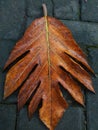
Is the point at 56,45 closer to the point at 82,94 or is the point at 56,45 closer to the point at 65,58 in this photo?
the point at 65,58

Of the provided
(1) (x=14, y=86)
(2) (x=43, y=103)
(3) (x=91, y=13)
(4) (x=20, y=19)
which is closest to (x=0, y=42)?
(4) (x=20, y=19)

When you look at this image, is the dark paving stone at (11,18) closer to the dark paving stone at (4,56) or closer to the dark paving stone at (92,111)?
the dark paving stone at (4,56)

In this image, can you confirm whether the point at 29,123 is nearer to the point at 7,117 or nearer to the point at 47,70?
the point at 7,117

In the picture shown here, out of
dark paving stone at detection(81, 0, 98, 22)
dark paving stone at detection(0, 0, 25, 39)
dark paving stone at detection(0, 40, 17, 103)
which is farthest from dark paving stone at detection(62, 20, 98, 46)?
dark paving stone at detection(0, 40, 17, 103)

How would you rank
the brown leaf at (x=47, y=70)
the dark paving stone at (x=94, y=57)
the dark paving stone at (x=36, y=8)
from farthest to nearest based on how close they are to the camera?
the dark paving stone at (x=36, y=8)
the dark paving stone at (x=94, y=57)
the brown leaf at (x=47, y=70)

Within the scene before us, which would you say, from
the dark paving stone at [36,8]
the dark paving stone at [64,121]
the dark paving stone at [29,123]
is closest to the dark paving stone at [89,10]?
the dark paving stone at [36,8]

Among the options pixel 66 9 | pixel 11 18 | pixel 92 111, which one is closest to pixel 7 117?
pixel 92 111
